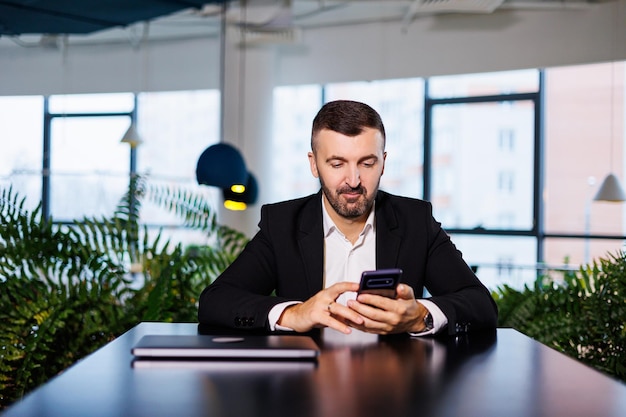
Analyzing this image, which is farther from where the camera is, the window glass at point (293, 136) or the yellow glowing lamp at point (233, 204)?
the window glass at point (293, 136)

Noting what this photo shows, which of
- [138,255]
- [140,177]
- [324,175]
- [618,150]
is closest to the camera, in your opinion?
[324,175]

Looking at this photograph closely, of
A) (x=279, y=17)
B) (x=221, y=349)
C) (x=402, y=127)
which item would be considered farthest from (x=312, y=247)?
(x=402, y=127)

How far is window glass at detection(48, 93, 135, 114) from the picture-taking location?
876 centimetres

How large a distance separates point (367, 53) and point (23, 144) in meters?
4.09

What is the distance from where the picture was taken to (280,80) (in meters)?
9.99

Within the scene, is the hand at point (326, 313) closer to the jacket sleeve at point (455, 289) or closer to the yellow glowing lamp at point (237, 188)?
the jacket sleeve at point (455, 289)

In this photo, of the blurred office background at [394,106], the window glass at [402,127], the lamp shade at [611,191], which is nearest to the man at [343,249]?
the lamp shade at [611,191]

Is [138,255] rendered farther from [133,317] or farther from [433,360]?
[433,360]

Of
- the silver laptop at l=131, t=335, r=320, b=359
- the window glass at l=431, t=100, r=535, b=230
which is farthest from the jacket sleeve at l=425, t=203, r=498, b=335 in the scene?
the window glass at l=431, t=100, r=535, b=230

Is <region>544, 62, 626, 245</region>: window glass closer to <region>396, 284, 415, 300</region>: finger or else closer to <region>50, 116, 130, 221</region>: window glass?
<region>50, 116, 130, 221</region>: window glass

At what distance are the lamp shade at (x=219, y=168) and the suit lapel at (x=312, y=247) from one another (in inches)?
134

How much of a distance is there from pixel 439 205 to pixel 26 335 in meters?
7.17

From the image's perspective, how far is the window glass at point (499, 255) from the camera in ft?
30.3

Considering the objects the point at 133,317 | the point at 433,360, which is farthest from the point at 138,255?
the point at 433,360
